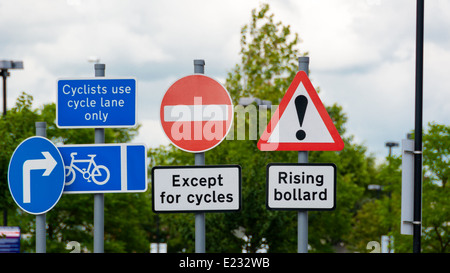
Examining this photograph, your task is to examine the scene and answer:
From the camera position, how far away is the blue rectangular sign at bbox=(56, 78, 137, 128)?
24.5 feet

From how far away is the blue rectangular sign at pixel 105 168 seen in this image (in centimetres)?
755

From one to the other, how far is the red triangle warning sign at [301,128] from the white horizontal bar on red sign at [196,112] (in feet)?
1.59

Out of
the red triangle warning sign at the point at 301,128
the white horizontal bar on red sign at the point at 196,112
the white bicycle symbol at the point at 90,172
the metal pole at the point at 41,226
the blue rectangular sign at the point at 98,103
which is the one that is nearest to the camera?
the white horizontal bar on red sign at the point at 196,112

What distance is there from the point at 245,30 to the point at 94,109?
42.8m

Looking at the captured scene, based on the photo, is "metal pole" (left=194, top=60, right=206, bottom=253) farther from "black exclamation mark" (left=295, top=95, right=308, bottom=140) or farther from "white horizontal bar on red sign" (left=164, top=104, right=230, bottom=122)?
"black exclamation mark" (left=295, top=95, right=308, bottom=140)

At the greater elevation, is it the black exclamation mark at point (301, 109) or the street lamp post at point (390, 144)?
the black exclamation mark at point (301, 109)

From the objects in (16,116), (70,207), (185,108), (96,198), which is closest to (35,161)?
(96,198)

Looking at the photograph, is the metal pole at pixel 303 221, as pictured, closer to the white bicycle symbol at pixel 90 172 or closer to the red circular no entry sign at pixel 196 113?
the red circular no entry sign at pixel 196 113

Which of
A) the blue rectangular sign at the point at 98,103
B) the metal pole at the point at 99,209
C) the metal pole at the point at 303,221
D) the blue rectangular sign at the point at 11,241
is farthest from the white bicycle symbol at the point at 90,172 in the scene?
the blue rectangular sign at the point at 11,241

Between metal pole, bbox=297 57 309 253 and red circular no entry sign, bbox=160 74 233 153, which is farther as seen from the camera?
metal pole, bbox=297 57 309 253

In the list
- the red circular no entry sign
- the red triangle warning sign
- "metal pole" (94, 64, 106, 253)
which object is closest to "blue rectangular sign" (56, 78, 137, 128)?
"metal pole" (94, 64, 106, 253)

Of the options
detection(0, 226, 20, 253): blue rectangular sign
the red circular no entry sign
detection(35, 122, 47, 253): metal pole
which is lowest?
detection(0, 226, 20, 253): blue rectangular sign

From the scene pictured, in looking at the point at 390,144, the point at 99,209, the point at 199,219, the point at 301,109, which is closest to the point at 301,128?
the point at 301,109

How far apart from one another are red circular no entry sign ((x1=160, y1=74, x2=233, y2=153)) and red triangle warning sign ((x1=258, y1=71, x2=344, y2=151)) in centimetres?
46
